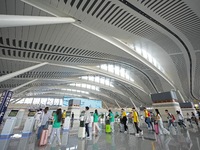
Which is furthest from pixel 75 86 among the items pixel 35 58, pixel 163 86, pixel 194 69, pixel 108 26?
pixel 108 26

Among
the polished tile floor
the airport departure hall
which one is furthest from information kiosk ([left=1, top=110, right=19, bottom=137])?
the polished tile floor

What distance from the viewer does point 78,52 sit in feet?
31.3

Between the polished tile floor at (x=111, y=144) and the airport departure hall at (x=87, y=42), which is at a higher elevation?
the airport departure hall at (x=87, y=42)

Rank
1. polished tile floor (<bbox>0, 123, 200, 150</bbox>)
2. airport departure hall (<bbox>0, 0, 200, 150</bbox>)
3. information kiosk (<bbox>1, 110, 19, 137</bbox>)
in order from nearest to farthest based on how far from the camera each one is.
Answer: polished tile floor (<bbox>0, 123, 200, 150</bbox>)
airport departure hall (<bbox>0, 0, 200, 150</bbox>)
information kiosk (<bbox>1, 110, 19, 137</bbox>)

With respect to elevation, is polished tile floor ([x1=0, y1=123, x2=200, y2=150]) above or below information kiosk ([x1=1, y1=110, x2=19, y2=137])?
below

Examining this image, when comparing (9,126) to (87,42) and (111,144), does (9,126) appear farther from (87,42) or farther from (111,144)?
(87,42)

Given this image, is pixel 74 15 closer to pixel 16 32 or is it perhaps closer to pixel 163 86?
pixel 16 32

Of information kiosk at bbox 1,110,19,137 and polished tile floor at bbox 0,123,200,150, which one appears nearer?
polished tile floor at bbox 0,123,200,150

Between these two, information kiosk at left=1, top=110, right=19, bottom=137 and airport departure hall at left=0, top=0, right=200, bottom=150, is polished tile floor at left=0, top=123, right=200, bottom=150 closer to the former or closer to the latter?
airport departure hall at left=0, top=0, right=200, bottom=150

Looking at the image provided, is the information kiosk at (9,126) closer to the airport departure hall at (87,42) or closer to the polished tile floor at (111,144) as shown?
the airport departure hall at (87,42)

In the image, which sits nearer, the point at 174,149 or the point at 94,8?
the point at 174,149

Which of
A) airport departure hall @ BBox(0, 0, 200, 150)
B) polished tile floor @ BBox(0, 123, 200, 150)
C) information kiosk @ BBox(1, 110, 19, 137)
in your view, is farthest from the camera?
information kiosk @ BBox(1, 110, 19, 137)

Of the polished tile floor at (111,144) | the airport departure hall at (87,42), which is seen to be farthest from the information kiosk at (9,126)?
the polished tile floor at (111,144)

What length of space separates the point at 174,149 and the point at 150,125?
615 centimetres
